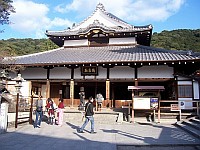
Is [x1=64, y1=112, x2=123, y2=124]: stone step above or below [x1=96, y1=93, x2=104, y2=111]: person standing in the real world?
below

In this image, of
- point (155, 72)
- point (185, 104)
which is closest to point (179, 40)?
point (155, 72)

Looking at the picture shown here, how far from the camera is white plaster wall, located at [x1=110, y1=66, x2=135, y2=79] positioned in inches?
665

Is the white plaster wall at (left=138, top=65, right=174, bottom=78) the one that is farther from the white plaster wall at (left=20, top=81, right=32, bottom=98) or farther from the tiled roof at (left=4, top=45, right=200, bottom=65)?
the white plaster wall at (left=20, top=81, right=32, bottom=98)

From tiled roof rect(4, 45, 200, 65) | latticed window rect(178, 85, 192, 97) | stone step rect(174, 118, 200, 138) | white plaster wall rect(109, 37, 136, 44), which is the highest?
white plaster wall rect(109, 37, 136, 44)

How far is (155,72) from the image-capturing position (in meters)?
16.6

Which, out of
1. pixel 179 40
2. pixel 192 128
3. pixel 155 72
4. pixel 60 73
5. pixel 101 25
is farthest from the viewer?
pixel 179 40

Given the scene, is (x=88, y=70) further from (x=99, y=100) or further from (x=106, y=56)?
(x=99, y=100)

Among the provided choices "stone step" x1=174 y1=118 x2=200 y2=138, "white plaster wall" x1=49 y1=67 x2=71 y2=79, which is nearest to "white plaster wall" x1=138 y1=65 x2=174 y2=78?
"stone step" x1=174 y1=118 x2=200 y2=138

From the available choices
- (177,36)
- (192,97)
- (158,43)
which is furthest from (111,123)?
(177,36)

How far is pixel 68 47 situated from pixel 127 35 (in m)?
6.08

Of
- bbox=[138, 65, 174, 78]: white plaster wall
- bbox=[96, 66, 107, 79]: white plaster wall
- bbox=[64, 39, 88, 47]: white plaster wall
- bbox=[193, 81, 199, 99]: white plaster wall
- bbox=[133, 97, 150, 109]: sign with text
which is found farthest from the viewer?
bbox=[64, 39, 88, 47]: white plaster wall

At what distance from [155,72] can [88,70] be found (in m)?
5.29

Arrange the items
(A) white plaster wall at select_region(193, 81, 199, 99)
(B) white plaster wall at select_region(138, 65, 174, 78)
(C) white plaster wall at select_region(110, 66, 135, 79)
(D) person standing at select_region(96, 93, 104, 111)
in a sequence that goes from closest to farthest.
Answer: (A) white plaster wall at select_region(193, 81, 199, 99) < (D) person standing at select_region(96, 93, 104, 111) < (B) white plaster wall at select_region(138, 65, 174, 78) < (C) white plaster wall at select_region(110, 66, 135, 79)

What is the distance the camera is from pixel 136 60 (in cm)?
1549
